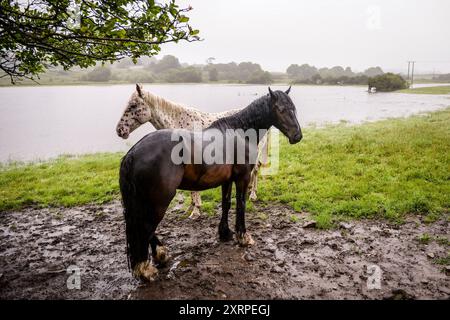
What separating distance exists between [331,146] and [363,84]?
106m

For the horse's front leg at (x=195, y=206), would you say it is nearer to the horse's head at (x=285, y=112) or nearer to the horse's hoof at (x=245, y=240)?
the horse's hoof at (x=245, y=240)

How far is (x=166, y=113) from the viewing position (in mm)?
6031

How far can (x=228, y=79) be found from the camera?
100062 millimetres

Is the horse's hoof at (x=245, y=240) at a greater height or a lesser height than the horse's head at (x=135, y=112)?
lesser

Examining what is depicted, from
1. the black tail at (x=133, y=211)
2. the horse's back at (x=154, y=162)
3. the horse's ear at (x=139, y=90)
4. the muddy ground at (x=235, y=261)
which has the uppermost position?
the horse's ear at (x=139, y=90)

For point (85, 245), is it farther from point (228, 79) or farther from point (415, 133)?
point (228, 79)

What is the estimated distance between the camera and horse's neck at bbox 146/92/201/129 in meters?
5.95

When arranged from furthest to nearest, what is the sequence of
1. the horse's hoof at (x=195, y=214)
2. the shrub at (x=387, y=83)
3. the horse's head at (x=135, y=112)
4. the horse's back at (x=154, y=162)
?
the shrub at (x=387, y=83), the horse's hoof at (x=195, y=214), the horse's head at (x=135, y=112), the horse's back at (x=154, y=162)

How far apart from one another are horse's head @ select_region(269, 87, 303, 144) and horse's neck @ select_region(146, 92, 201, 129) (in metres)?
2.25

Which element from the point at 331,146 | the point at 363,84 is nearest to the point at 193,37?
the point at 331,146

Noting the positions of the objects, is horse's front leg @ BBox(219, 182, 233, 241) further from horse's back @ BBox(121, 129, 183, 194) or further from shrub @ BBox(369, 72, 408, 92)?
shrub @ BBox(369, 72, 408, 92)

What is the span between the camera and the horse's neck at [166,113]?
5.95 m

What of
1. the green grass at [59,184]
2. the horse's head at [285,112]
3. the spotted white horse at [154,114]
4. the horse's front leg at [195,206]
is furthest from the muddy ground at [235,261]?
the horse's head at [285,112]

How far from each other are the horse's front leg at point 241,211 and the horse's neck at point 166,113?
2.23 meters
